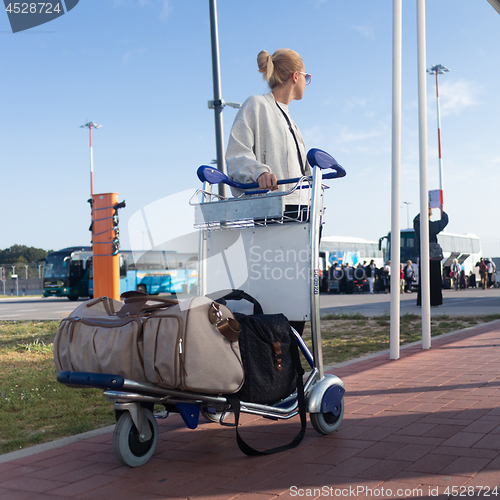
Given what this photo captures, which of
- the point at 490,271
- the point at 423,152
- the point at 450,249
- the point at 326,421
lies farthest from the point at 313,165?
the point at 450,249

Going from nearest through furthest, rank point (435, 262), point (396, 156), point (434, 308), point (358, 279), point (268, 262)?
point (268, 262), point (396, 156), point (435, 262), point (434, 308), point (358, 279)

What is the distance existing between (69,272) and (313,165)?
1152 inches

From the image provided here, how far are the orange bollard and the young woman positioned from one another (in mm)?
7181

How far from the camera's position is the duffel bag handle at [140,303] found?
2.63 metres

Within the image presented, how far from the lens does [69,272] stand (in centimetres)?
3055

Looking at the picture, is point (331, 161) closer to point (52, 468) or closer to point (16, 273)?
point (52, 468)

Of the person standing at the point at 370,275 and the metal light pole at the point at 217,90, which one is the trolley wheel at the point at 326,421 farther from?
the person standing at the point at 370,275

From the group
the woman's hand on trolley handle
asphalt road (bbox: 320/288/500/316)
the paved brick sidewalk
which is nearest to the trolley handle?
the woman's hand on trolley handle

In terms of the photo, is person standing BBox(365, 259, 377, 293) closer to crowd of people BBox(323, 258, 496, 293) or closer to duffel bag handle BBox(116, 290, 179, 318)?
crowd of people BBox(323, 258, 496, 293)

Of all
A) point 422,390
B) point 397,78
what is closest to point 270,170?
point 422,390

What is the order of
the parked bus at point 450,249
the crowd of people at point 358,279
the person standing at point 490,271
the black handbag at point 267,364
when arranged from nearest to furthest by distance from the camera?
the black handbag at point 267,364, the crowd of people at point 358,279, the person standing at point 490,271, the parked bus at point 450,249

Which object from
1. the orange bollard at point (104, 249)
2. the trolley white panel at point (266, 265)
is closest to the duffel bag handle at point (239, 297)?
the trolley white panel at point (266, 265)

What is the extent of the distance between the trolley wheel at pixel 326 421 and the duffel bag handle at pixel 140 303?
1151 mm

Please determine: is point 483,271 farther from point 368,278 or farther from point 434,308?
point 434,308
